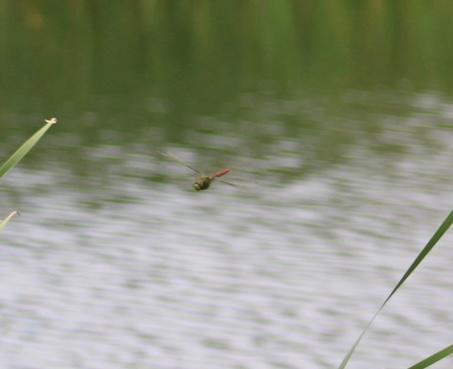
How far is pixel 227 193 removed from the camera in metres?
6.86

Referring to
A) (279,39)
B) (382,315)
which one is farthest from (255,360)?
(279,39)

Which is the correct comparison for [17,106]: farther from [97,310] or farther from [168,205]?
[97,310]

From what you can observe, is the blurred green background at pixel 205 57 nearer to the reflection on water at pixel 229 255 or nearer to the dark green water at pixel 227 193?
the dark green water at pixel 227 193

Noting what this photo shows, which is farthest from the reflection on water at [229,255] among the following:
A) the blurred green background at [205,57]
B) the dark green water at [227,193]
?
the blurred green background at [205,57]

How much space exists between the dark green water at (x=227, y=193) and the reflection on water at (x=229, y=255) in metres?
0.01

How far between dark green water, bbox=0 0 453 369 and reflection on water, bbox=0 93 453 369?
0.04ft

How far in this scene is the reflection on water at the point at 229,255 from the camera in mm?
4719

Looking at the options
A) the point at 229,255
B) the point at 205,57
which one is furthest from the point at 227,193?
the point at 205,57

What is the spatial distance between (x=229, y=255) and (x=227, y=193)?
1.20 m

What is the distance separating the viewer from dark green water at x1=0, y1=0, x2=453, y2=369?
15.9 feet

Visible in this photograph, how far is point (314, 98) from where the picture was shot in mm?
9023

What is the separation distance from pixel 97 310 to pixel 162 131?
3188 millimetres

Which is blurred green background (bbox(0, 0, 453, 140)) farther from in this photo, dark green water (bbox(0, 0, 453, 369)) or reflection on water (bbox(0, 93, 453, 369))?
reflection on water (bbox(0, 93, 453, 369))

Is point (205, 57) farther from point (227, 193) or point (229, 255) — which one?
point (229, 255)
